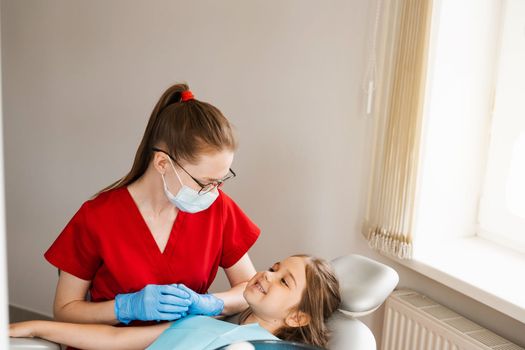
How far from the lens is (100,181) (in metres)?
2.83

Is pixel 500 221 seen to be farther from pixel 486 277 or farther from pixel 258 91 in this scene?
pixel 258 91

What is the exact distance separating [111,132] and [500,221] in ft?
5.91

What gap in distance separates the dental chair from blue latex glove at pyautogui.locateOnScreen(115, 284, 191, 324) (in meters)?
0.18

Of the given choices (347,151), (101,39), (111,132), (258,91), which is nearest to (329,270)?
(347,151)

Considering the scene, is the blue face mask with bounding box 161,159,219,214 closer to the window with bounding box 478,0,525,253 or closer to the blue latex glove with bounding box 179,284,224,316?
the blue latex glove with bounding box 179,284,224,316

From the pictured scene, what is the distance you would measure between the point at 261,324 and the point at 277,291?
116mm

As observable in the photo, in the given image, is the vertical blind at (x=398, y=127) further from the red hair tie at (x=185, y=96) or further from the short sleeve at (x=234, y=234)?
the red hair tie at (x=185, y=96)

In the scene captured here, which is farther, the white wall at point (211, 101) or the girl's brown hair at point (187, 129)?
the white wall at point (211, 101)

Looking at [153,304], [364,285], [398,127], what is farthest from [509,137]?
[153,304]

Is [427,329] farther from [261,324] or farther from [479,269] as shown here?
[261,324]

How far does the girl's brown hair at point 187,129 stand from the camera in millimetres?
1420

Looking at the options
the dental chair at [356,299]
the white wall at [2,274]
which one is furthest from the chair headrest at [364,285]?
the white wall at [2,274]

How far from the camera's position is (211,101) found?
8.41 feet

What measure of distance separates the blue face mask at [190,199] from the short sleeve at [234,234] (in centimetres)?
16
